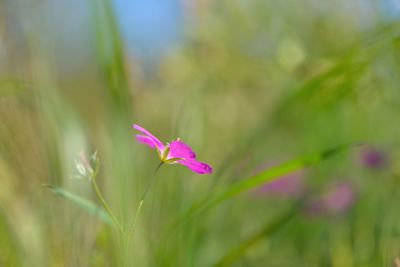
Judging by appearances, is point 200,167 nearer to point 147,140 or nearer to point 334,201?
point 147,140

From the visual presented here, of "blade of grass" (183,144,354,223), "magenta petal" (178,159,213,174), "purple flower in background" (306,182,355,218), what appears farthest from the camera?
"purple flower in background" (306,182,355,218)

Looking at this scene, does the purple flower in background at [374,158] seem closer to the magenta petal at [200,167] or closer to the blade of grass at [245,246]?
the blade of grass at [245,246]

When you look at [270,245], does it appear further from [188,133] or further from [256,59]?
[256,59]

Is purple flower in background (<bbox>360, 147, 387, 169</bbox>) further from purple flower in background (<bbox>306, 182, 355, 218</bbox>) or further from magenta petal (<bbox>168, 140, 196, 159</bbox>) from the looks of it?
magenta petal (<bbox>168, 140, 196, 159</bbox>)

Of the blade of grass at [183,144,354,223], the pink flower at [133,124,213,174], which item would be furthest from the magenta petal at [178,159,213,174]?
the blade of grass at [183,144,354,223]

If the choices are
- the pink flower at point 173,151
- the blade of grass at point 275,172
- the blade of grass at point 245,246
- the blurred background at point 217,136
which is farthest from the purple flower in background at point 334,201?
the pink flower at point 173,151

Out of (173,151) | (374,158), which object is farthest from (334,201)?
(173,151)

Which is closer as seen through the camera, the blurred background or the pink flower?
the pink flower
